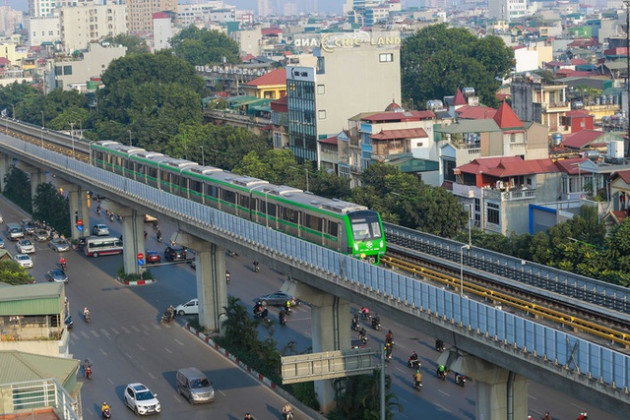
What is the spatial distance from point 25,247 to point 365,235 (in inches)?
1918

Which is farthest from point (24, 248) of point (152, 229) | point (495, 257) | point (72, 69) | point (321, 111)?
point (72, 69)

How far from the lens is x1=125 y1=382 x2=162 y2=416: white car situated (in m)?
55.8

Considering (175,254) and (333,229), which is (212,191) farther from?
(175,254)

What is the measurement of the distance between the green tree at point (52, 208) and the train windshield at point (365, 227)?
53.0 meters

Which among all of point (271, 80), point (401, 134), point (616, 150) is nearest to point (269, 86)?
point (271, 80)

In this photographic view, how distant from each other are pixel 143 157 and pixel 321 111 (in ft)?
98.2

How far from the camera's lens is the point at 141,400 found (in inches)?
2205

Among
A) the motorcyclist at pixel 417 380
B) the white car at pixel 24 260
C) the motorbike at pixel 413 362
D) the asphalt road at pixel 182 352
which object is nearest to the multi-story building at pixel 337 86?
the asphalt road at pixel 182 352

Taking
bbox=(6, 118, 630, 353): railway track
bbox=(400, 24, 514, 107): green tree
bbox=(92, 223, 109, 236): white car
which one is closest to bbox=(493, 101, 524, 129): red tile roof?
bbox=(6, 118, 630, 353): railway track

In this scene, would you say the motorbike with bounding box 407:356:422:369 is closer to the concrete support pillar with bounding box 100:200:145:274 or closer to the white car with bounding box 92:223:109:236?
the concrete support pillar with bounding box 100:200:145:274

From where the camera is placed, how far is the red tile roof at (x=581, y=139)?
A: 97.1 m

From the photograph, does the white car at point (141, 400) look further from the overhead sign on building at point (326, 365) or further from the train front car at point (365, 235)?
the train front car at point (365, 235)

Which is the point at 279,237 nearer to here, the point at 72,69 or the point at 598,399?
the point at 598,399

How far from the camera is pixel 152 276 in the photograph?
8606 centimetres
